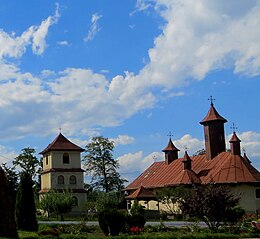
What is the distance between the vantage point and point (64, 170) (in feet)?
209

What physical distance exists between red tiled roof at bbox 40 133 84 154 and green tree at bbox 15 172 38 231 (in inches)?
1460

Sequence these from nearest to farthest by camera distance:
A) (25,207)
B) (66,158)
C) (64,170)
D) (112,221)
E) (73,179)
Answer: (112,221) < (25,207) < (64,170) < (73,179) < (66,158)

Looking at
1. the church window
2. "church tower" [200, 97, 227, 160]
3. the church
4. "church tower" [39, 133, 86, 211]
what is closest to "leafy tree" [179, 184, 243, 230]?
the church

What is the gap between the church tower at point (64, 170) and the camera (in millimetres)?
63031

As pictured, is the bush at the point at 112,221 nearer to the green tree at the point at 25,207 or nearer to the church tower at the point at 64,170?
the green tree at the point at 25,207

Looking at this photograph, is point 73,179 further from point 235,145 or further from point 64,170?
point 235,145

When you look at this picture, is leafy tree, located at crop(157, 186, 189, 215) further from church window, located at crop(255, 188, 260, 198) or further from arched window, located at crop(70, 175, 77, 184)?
arched window, located at crop(70, 175, 77, 184)

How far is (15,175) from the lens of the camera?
52062 millimetres

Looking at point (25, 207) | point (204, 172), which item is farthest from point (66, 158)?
point (25, 207)

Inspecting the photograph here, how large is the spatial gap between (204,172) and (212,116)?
8.28 meters

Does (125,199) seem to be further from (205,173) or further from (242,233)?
(242,233)

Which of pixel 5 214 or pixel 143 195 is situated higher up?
pixel 143 195

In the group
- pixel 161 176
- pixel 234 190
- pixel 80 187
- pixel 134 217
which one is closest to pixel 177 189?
pixel 234 190

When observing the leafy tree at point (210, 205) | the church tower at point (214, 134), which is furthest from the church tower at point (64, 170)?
the leafy tree at point (210, 205)
